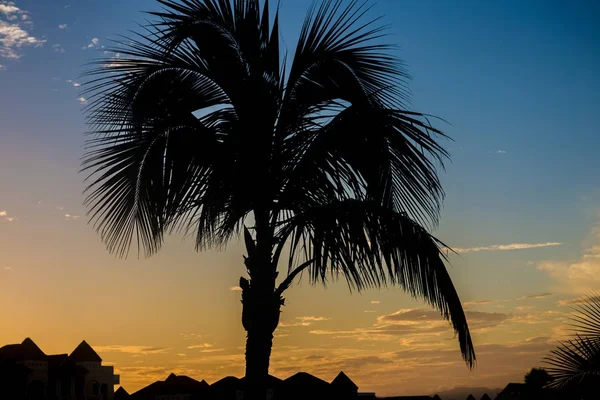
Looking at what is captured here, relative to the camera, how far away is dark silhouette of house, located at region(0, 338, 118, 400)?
34.2 m

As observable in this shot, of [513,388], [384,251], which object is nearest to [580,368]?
[384,251]

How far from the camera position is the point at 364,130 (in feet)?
28.1

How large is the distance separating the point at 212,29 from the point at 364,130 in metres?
2.54

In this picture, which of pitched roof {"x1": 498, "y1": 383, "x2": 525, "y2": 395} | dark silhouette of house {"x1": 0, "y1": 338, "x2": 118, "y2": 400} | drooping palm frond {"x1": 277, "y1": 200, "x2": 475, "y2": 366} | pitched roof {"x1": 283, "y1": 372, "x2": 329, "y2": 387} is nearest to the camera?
drooping palm frond {"x1": 277, "y1": 200, "x2": 475, "y2": 366}

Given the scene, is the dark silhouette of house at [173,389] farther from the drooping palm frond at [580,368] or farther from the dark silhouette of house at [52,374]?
the drooping palm frond at [580,368]

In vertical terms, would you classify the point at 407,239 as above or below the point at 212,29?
below

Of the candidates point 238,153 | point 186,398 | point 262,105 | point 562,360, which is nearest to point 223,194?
point 238,153

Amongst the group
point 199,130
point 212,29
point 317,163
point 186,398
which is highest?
point 212,29

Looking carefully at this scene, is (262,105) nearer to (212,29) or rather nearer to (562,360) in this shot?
(212,29)

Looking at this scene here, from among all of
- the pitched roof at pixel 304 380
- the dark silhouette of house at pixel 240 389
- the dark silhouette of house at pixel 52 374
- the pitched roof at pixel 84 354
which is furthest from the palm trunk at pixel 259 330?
the pitched roof at pixel 84 354

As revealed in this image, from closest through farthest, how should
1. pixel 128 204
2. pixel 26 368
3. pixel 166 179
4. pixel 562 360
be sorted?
pixel 166 179 < pixel 128 204 < pixel 562 360 < pixel 26 368

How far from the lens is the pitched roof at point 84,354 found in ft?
135

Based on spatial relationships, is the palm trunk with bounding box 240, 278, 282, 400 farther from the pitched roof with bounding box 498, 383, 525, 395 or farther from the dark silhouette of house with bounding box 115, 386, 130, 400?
the pitched roof with bounding box 498, 383, 525, 395

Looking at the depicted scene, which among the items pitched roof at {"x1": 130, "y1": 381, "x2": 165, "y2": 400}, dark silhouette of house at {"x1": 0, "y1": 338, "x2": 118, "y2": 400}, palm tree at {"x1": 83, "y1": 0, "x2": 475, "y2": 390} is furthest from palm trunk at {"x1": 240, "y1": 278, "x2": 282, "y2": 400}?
pitched roof at {"x1": 130, "y1": 381, "x2": 165, "y2": 400}
